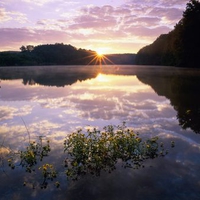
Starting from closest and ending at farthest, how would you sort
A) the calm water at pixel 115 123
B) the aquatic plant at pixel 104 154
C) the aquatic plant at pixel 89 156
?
1. the calm water at pixel 115 123
2. the aquatic plant at pixel 89 156
3. the aquatic plant at pixel 104 154

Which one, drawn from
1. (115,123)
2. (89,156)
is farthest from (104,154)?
(115,123)

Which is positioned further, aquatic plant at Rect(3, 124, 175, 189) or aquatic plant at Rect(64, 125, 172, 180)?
Result: aquatic plant at Rect(64, 125, 172, 180)

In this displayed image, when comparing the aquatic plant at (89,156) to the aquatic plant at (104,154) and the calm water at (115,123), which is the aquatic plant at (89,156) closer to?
the aquatic plant at (104,154)

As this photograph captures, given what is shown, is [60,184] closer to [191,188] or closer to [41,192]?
[41,192]

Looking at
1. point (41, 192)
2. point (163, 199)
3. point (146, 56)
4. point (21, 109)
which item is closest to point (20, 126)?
point (21, 109)

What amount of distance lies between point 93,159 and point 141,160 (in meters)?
1.97

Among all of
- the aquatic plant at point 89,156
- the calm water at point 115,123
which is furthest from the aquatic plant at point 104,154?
the calm water at point 115,123

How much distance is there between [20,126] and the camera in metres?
14.5

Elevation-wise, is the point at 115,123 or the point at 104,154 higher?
the point at 104,154

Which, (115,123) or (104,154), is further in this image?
(115,123)

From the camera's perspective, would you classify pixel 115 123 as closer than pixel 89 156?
No

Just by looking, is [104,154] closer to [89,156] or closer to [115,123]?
[89,156]

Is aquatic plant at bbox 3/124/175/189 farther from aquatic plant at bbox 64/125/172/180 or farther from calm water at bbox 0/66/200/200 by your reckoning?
calm water at bbox 0/66/200/200

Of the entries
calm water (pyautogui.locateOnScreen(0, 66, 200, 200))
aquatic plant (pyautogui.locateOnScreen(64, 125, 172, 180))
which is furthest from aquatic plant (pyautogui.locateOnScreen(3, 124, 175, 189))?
calm water (pyautogui.locateOnScreen(0, 66, 200, 200))
